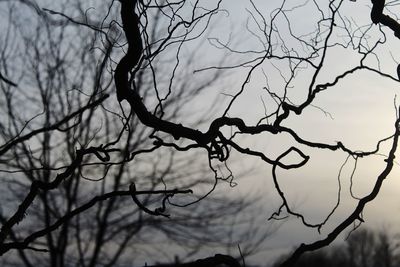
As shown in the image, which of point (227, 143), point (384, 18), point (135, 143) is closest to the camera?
point (227, 143)

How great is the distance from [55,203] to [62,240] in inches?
24.5

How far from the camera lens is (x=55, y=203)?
9.16 m

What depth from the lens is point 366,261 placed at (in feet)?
95.6

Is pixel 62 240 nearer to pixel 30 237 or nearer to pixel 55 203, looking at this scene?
pixel 55 203

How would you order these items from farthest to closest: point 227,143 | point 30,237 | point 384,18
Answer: point 384,18
point 227,143
point 30,237

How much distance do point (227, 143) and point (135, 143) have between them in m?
7.98

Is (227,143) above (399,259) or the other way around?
the other way around

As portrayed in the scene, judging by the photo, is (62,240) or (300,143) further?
(62,240)

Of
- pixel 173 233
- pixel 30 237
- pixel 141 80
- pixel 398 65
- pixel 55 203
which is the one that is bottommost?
pixel 30 237

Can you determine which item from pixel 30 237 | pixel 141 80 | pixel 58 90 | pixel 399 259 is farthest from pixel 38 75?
pixel 399 259

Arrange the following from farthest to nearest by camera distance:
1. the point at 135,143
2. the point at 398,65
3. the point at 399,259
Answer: the point at 399,259
the point at 135,143
the point at 398,65

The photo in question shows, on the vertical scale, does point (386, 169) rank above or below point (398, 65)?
below

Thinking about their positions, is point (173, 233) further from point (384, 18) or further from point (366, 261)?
point (366, 261)

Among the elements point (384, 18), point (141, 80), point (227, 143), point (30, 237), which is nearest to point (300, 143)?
point (227, 143)
